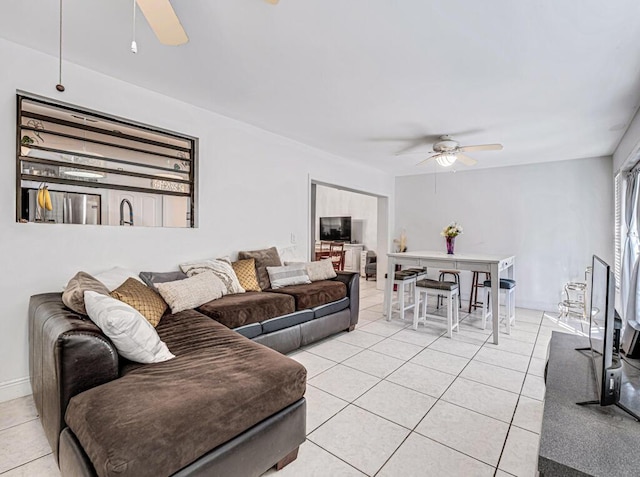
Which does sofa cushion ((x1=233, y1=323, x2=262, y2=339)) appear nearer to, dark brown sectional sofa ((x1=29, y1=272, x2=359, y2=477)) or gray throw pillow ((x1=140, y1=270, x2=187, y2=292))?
dark brown sectional sofa ((x1=29, y1=272, x2=359, y2=477))

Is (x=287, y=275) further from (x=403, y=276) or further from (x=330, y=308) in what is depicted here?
(x=403, y=276)

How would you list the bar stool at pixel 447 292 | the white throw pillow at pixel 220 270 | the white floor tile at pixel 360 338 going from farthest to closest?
the bar stool at pixel 447 292
the white floor tile at pixel 360 338
the white throw pillow at pixel 220 270

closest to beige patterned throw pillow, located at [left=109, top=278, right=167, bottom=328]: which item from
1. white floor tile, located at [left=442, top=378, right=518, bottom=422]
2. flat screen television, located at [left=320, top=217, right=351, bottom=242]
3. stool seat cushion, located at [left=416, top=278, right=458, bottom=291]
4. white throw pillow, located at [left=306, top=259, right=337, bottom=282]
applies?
white throw pillow, located at [left=306, top=259, right=337, bottom=282]

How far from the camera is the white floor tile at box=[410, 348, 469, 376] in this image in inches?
110

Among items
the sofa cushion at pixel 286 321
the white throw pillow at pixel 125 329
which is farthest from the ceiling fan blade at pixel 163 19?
the sofa cushion at pixel 286 321

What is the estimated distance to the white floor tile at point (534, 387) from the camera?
235 centimetres

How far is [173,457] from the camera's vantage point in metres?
1.13

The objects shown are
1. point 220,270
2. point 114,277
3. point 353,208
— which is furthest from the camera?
point 353,208

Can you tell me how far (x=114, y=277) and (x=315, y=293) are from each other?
5.94ft

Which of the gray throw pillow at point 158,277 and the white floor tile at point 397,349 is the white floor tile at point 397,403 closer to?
the white floor tile at point 397,349

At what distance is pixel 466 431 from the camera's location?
6.31ft

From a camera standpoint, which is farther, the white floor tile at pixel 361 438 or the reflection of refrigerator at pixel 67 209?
the reflection of refrigerator at pixel 67 209

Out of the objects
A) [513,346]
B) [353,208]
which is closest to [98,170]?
[513,346]

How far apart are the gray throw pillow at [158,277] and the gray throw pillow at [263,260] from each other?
79cm
